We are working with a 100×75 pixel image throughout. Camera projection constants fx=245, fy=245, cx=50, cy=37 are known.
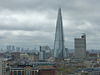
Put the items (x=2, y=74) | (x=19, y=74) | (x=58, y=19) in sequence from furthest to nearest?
1. (x=58, y=19)
2. (x=2, y=74)
3. (x=19, y=74)

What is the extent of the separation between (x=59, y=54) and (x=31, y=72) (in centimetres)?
11870

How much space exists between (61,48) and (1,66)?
110 meters

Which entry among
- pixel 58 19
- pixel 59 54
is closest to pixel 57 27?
pixel 58 19

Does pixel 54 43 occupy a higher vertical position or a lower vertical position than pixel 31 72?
higher

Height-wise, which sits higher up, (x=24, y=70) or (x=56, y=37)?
(x=56, y=37)

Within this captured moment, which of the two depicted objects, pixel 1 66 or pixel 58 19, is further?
pixel 58 19

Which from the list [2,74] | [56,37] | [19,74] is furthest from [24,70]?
[56,37]

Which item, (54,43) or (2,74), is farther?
(54,43)

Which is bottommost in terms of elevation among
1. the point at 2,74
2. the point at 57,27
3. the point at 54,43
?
the point at 2,74

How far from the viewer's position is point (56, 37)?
18838 centimetres

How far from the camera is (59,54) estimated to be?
19288 cm

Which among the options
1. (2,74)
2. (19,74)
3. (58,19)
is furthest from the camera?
(58,19)

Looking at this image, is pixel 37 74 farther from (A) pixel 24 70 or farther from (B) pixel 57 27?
(B) pixel 57 27

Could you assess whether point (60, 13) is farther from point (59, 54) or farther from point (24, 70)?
point (24, 70)
